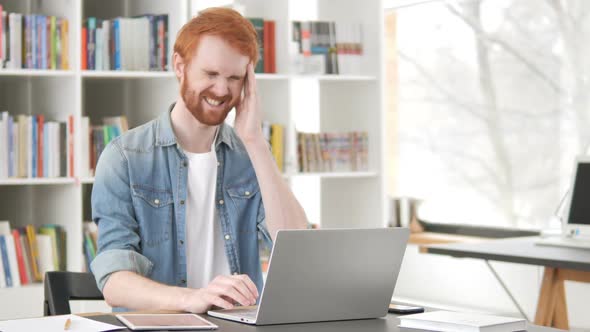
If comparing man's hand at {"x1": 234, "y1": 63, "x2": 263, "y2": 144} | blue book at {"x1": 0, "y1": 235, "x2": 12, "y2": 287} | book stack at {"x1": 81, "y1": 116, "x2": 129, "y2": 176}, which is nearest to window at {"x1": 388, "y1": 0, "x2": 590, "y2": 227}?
book stack at {"x1": 81, "y1": 116, "x2": 129, "y2": 176}

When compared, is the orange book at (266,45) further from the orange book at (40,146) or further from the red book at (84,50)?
the orange book at (40,146)

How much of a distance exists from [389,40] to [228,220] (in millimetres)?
4101

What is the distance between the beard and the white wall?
10.6 ft

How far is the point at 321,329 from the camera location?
5.80 feet

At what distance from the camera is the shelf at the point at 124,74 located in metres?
4.08

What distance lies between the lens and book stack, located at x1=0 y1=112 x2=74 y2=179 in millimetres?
3959

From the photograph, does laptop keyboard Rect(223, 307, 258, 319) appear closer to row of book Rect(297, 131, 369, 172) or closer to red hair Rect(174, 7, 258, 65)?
red hair Rect(174, 7, 258, 65)

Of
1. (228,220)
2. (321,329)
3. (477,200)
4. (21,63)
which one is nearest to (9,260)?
(21,63)

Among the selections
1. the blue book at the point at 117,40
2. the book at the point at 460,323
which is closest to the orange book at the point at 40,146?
the blue book at the point at 117,40

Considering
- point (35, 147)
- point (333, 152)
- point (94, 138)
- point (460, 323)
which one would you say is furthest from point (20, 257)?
point (460, 323)

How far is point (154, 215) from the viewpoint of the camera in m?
2.29

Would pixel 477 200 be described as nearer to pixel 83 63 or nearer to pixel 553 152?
pixel 553 152

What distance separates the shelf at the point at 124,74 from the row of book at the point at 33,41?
0.38 feet

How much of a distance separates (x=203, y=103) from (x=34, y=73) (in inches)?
75.2
